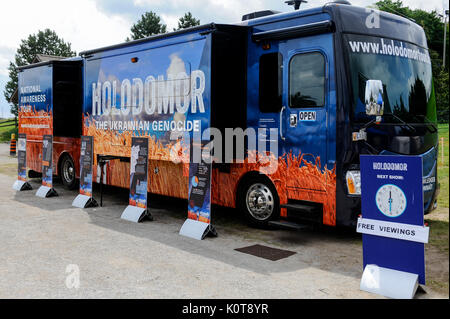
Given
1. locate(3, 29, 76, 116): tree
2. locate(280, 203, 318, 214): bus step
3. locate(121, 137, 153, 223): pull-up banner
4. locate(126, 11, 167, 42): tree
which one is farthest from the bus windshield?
locate(3, 29, 76, 116): tree

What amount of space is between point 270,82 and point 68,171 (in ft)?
23.7

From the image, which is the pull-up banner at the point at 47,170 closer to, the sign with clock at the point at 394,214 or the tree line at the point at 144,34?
the sign with clock at the point at 394,214

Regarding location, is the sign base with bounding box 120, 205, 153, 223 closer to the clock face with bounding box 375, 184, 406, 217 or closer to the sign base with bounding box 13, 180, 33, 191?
the clock face with bounding box 375, 184, 406, 217

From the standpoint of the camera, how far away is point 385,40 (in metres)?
6.80

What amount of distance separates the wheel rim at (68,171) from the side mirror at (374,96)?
339 inches

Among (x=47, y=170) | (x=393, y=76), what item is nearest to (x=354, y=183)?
(x=393, y=76)

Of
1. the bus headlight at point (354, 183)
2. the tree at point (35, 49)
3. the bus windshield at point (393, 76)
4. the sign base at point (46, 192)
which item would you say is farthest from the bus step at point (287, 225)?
the tree at point (35, 49)

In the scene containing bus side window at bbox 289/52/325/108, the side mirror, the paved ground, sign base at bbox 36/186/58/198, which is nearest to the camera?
the paved ground

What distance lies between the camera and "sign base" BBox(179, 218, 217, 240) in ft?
23.2

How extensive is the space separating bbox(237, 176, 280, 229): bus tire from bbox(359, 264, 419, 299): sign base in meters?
2.42

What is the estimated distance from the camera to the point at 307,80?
266 inches

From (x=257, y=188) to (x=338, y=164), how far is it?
1540mm
